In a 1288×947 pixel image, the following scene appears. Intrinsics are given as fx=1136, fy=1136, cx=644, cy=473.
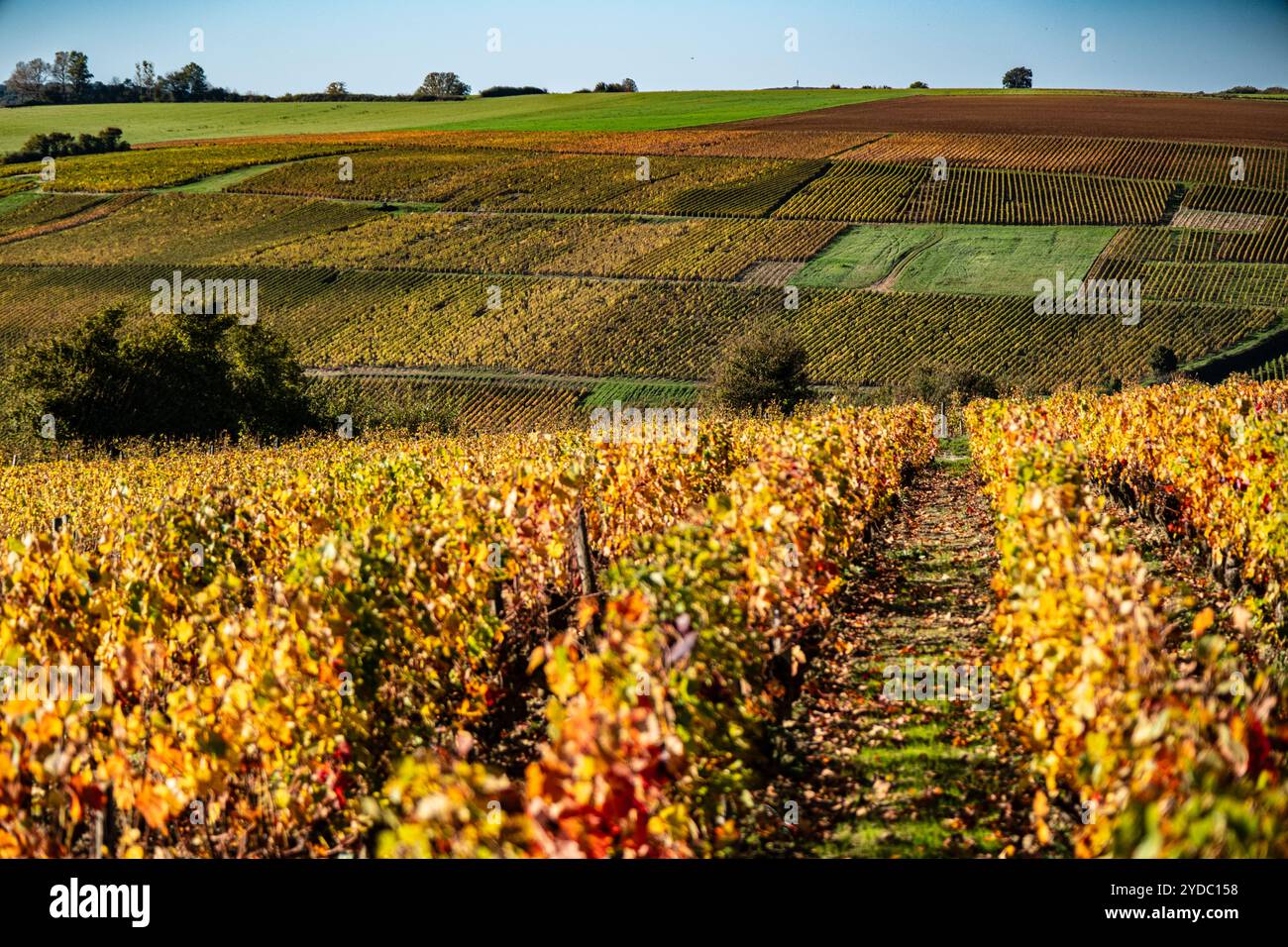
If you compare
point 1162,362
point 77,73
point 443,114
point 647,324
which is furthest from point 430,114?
point 1162,362

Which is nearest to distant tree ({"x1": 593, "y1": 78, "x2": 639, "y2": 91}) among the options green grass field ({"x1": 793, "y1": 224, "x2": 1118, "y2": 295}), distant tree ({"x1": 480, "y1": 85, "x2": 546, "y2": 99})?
distant tree ({"x1": 480, "y1": 85, "x2": 546, "y2": 99})

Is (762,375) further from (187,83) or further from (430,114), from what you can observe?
(187,83)

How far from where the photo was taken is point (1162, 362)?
50812mm

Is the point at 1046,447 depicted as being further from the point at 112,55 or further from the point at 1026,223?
the point at 112,55

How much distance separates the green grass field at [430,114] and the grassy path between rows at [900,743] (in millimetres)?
101301

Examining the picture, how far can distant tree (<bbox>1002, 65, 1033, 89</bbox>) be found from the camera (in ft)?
503

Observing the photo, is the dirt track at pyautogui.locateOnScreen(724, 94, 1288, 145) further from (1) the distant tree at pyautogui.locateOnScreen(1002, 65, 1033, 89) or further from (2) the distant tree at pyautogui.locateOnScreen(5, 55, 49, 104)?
(2) the distant tree at pyautogui.locateOnScreen(5, 55, 49, 104)

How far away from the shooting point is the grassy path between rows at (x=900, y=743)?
5824 millimetres

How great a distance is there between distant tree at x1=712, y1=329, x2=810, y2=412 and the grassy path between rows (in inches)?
1411

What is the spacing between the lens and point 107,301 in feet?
218

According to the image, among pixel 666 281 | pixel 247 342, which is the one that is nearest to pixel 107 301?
pixel 247 342
